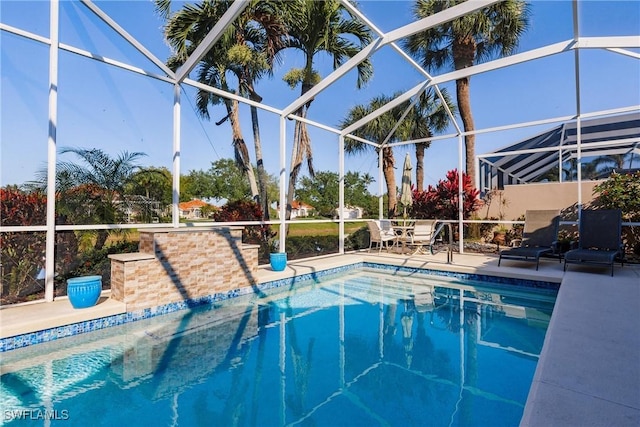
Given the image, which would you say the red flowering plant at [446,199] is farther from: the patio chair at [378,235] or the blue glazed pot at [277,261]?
the blue glazed pot at [277,261]

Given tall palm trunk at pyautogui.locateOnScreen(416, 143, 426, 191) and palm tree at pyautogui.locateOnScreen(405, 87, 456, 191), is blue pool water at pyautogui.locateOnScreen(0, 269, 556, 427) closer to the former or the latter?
palm tree at pyautogui.locateOnScreen(405, 87, 456, 191)

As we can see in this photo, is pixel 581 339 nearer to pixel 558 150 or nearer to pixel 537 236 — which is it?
pixel 537 236

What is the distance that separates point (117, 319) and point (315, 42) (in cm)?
735

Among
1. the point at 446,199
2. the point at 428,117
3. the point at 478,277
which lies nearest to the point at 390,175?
the point at 428,117

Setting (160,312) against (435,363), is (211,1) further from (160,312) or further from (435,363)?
(435,363)

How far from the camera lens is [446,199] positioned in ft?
35.9

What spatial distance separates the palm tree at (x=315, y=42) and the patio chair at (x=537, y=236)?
484 cm

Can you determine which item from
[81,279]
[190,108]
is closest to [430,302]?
[81,279]

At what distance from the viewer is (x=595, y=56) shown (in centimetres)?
625

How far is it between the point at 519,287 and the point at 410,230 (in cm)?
320

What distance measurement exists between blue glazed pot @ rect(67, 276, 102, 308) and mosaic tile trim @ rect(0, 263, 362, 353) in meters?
0.24

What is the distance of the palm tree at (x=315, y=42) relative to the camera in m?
8.07

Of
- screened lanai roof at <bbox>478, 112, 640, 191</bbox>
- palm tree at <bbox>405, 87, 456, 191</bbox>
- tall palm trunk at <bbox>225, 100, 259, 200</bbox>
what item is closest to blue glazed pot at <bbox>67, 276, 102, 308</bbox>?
tall palm trunk at <bbox>225, 100, 259, 200</bbox>

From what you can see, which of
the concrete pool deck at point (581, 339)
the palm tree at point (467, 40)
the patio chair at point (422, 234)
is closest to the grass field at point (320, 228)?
the patio chair at point (422, 234)
